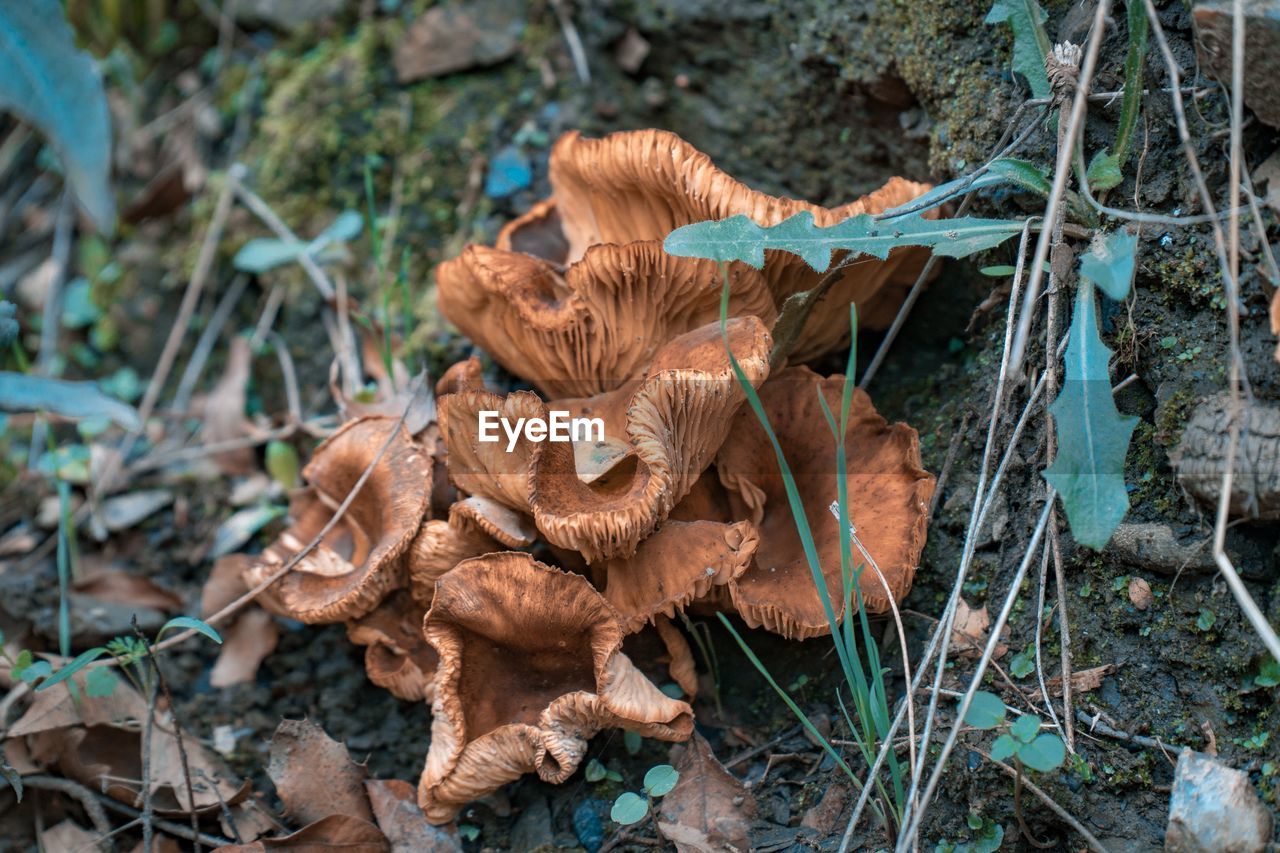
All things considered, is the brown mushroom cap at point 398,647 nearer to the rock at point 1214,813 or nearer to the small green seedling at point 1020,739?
the small green seedling at point 1020,739

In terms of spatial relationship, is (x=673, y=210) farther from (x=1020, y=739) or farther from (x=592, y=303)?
(x=1020, y=739)

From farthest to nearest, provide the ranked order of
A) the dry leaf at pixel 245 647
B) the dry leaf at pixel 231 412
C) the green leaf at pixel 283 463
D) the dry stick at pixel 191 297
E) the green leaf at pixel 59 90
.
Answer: the dry stick at pixel 191 297 < the green leaf at pixel 59 90 < the dry leaf at pixel 231 412 < the green leaf at pixel 283 463 < the dry leaf at pixel 245 647

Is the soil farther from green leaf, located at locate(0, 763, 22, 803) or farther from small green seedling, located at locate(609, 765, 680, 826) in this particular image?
green leaf, located at locate(0, 763, 22, 803)

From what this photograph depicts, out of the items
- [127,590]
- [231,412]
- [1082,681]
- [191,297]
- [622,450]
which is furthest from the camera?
[191,297]

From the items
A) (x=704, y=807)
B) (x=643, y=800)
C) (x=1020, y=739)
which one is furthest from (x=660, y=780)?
(x=1020, y=739)

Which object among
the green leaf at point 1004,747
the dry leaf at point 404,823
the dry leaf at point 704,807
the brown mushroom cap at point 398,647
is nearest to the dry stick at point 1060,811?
the green leaf at point 1004,747
